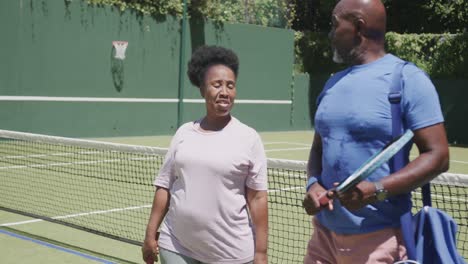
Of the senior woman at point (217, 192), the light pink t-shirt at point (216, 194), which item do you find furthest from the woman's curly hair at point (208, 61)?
the light pink t-shirt at point (216, 194)

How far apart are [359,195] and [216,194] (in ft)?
3.22

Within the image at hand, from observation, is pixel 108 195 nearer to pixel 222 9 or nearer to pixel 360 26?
pixel 360 26

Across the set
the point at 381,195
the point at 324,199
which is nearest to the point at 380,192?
the point at 381,195

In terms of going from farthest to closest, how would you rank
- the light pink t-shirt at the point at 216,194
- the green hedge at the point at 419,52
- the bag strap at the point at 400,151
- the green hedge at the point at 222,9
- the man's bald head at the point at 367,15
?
the green hedge at the point at 419,52
the green hedge at the point at 222,9
the light pink t-shirt at the point at 216,194
the man's bald head at the point at 367,15
the bag strap at the point at 400,151

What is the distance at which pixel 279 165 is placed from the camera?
5.55m

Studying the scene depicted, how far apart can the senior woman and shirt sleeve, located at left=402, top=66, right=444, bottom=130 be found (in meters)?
0.95

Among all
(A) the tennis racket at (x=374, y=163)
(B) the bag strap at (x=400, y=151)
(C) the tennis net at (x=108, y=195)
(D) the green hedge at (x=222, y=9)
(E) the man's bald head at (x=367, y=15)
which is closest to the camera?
(A) the tennis racket at (x=374, y=163)

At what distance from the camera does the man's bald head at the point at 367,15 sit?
101 inches

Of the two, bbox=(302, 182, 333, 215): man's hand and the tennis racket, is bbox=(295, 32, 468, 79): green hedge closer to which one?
bbox=(302, 182, 333, 215): man's hand

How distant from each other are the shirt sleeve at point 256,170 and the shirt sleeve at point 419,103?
93cm

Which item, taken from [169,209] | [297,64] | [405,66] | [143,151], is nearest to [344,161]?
[405,66]

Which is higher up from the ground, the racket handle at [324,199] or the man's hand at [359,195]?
the man's hand at [359,195]

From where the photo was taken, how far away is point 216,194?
3.14 metres

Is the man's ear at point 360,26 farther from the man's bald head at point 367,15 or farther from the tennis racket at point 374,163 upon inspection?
the tennis racket at point 374,163
